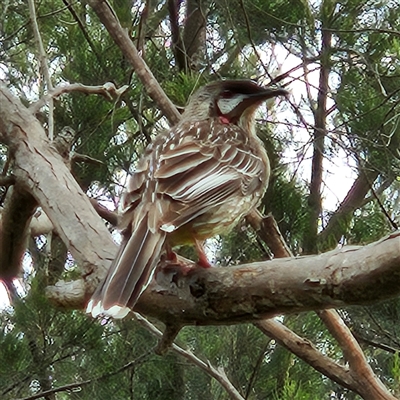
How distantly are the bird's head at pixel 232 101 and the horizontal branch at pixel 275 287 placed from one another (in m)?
0.82

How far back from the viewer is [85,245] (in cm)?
200

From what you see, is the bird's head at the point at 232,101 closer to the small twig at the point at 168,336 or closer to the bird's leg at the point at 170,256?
the bird's leg at the point at 170,256

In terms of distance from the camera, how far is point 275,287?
1622 millimetres

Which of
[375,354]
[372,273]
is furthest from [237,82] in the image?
[375,354]

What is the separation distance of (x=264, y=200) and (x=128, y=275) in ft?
5.33

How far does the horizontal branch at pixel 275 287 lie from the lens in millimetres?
1436

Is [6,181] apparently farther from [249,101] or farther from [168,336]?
[168,336]

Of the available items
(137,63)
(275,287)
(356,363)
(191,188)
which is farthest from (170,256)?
(137,63)

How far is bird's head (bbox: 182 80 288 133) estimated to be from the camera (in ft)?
8.41

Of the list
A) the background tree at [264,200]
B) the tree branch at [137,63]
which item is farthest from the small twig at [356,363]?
the tree branch at [137,63]

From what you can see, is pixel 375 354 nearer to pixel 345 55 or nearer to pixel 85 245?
pixel 345 55

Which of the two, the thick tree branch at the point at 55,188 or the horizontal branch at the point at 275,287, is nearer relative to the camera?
the horizontal branch at the point at 275,287

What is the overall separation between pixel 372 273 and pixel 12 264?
1712mm

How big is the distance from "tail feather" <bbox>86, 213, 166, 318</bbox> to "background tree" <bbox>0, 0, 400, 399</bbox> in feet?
3.05
